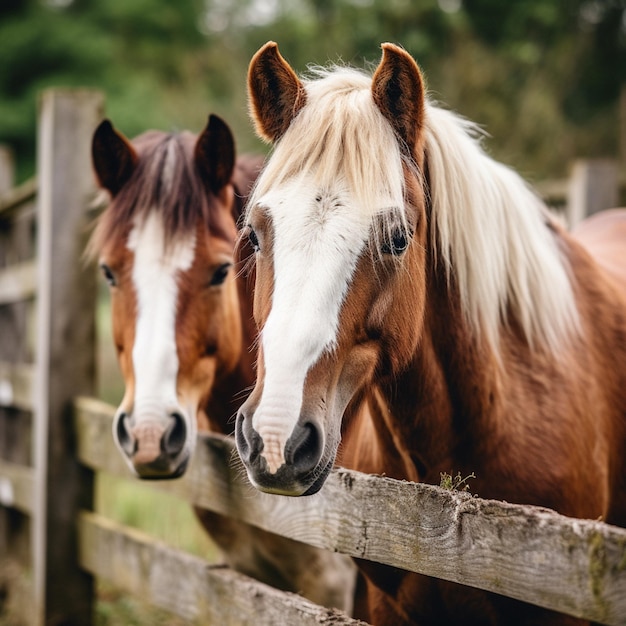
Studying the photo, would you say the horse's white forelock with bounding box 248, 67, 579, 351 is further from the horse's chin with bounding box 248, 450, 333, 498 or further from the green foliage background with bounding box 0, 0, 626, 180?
the horse's chin with bounding box 248, 450, 333, 498

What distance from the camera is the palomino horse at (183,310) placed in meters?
2.62

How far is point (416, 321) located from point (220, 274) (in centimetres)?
117

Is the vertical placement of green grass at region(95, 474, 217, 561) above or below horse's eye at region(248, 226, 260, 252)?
below

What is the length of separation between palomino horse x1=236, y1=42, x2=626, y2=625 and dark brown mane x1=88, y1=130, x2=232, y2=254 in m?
0.81

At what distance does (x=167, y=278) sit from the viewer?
278cm

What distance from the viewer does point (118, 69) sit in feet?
73.3

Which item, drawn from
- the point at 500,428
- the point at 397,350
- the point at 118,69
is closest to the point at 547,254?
the point at 500,428

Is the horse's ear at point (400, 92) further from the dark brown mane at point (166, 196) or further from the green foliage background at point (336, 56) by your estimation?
the dark brown mane at point (166, 196)

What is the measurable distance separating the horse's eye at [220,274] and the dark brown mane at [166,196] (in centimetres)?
12

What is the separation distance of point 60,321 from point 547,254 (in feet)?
7.98

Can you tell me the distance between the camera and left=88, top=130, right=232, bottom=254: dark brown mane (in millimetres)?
2900

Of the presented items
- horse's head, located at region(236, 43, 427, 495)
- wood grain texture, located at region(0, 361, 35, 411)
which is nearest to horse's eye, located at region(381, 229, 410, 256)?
horse's head, located at region(236, 43, 427, 495)

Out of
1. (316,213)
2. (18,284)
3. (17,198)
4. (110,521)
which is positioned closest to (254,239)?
(316,213)

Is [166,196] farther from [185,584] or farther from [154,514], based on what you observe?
[154,514]
